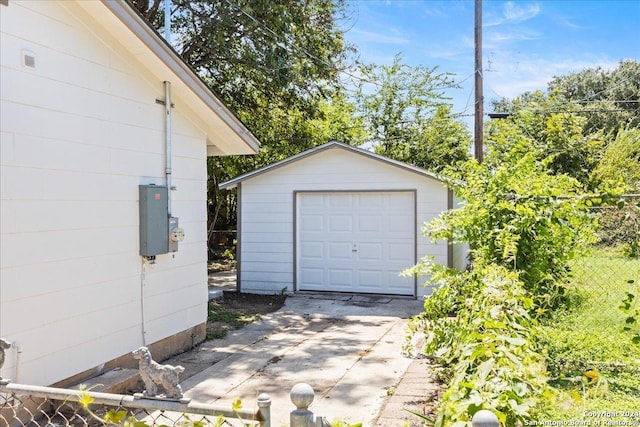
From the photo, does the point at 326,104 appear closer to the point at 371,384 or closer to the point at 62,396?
the point at 371,384

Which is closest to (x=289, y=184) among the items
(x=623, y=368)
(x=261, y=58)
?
(x=261, y=58)

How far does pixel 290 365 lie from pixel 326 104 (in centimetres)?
1574

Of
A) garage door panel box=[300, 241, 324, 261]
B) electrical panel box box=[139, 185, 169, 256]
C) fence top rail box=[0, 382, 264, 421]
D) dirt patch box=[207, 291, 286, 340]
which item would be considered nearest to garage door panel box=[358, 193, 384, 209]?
garage door panel box=[300, 241, 324, 261]

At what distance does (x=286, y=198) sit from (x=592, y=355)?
285 inches

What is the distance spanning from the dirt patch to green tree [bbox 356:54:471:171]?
479 inches

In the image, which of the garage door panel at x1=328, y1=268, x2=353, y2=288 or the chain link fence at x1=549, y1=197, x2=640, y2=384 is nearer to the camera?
the chain link fence at x1=549, y1=197, x2=640, y2=384

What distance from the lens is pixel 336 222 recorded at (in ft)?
37.1

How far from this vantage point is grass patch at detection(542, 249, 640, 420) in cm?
406

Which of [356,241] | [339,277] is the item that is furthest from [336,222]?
[339,277]

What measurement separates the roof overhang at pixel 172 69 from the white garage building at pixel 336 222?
11.5 ft

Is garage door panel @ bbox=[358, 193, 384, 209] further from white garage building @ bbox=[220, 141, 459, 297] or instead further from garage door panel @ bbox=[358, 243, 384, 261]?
garage door panel @ bbox=[358, 243, 384, 261]

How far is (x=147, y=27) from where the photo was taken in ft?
17.5

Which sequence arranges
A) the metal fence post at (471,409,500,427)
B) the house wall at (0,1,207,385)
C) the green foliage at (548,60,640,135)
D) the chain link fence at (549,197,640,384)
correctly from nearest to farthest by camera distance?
the metal fence post at (471,409,500,427) < the house wall at (0,1,207,385) < the chain link fence at (549,197,640,384) < the green foliage at (548,60,640,135)

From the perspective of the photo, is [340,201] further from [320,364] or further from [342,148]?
[320,364]
